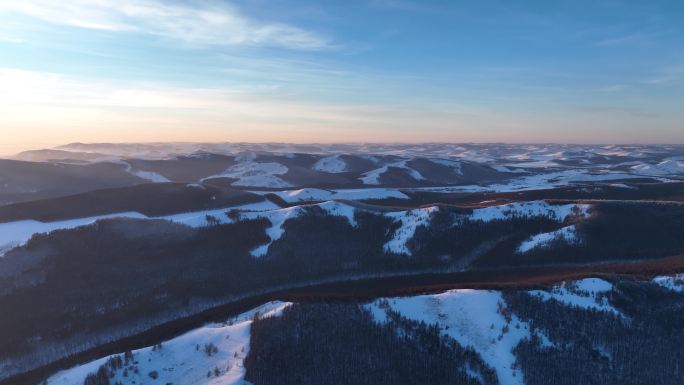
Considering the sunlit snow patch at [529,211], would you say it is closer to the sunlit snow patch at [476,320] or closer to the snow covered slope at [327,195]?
the sunlit snow patch at [476,320]

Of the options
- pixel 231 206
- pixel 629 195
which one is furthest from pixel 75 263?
pixel 629 195

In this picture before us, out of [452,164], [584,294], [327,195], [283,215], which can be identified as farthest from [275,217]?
[452,164]

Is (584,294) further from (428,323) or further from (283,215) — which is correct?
(283,215)

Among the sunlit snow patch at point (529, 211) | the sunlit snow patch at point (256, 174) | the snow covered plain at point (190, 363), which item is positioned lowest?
the snow covered plain at point (190, 363)

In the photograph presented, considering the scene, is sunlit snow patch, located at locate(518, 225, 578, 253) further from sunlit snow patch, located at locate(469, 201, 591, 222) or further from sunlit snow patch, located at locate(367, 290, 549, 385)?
sunlit snow patch, located at locate(367, 290, 549, 385)

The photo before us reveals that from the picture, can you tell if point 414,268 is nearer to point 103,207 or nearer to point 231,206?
point 231,206

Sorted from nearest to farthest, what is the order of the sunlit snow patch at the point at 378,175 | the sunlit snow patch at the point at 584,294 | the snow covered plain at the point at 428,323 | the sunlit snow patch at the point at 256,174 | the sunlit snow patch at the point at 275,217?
the snow covered plain at the point at 428,323
the sunlit snow patch at the point at 584,294
the sunlit snow patch at the point at 275,217
the sunlit snow patch at the point at 256,174
the sunlit snow patch at the point at 378,175

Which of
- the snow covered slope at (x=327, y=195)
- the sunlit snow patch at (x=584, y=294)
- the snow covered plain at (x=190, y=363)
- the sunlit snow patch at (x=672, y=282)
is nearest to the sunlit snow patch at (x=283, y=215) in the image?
the snow covered plain at (x=190, y=363)

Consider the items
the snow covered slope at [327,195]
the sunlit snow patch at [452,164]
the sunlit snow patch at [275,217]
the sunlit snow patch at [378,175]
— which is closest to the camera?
the sunlit snow patch at [275,217]
